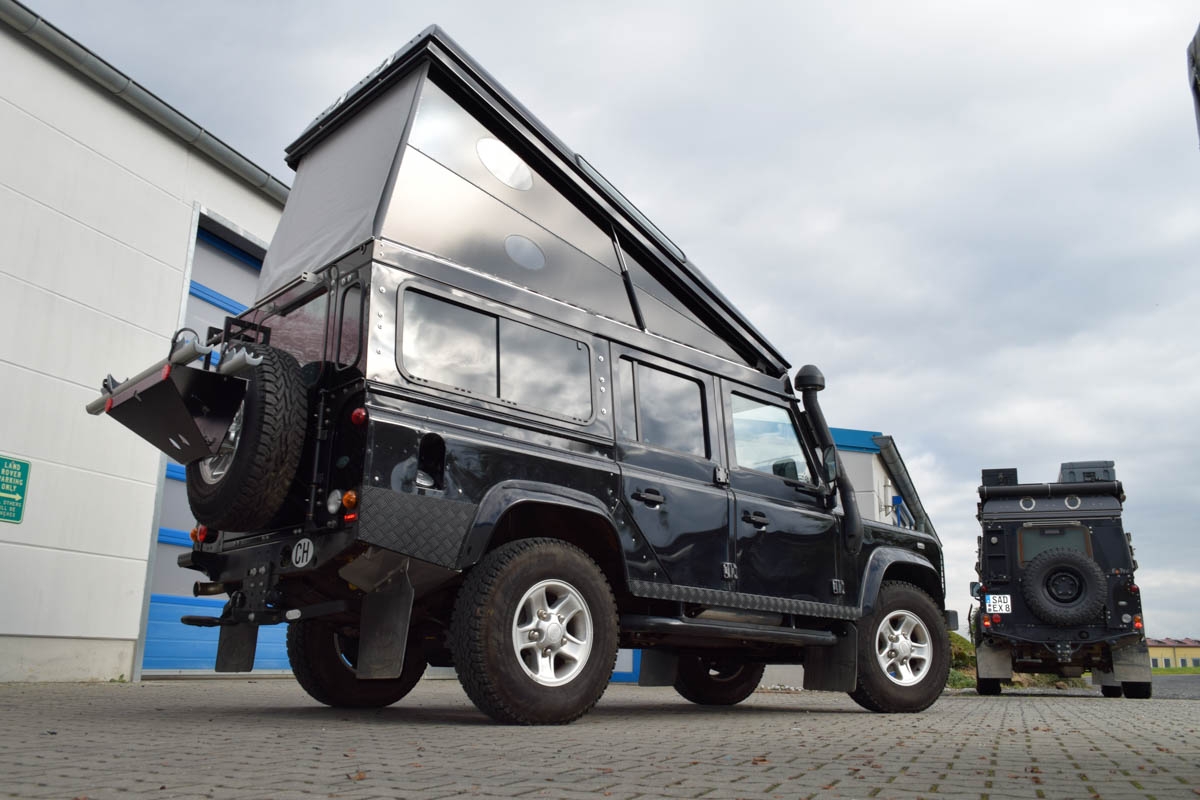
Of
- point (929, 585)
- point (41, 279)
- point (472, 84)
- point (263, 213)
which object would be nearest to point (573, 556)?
point (472, 84)

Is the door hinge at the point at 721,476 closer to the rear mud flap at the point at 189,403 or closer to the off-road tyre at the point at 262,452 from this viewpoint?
the off-road tyre at the point at 262,452

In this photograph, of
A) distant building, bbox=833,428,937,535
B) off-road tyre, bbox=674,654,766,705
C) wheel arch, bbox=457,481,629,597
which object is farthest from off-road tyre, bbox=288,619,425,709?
distant building, bbox=833,428,937,535

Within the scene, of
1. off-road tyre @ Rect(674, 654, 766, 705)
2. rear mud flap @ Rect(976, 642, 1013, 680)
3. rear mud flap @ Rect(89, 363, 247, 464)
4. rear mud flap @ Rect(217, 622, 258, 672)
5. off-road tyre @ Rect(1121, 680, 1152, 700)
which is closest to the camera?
rear mud flap @ Rect(89, 363, 247, 464)

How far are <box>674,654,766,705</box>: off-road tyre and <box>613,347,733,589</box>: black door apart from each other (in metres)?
2.49

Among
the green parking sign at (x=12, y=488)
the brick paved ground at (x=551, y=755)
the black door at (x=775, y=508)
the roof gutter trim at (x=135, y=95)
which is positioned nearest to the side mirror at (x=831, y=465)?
the black door at (x=775, y=508)

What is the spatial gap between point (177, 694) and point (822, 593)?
17.7ft

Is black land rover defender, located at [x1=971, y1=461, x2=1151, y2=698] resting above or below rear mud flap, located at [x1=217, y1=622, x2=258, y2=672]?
above

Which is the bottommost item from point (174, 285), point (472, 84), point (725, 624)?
point (725, 624)

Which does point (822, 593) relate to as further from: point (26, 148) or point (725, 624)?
point (26, 148)

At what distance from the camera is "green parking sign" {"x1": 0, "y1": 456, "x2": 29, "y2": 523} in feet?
27.8

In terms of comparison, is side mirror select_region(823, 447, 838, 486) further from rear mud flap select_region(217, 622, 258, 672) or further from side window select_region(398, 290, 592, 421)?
rear mud flap select_region(217, 622, 258, 672)

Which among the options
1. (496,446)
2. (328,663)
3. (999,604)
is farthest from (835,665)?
(999,604)

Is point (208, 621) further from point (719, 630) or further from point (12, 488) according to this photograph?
point (12, 488)

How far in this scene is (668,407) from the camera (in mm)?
6629
